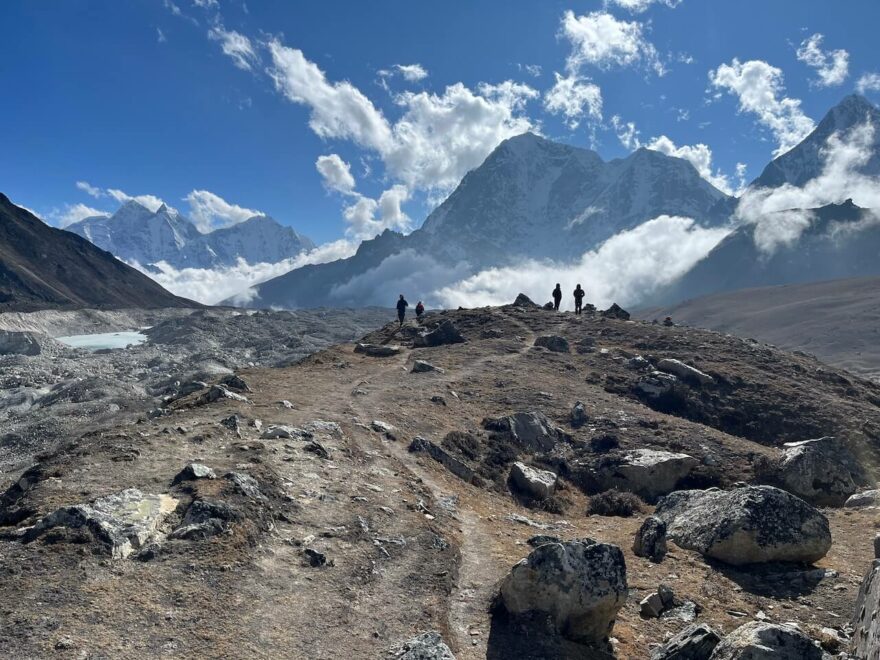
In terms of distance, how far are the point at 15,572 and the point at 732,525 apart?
13544 millimetres

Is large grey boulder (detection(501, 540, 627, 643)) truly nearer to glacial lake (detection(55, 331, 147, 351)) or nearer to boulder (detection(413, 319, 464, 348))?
boulder (detection(413, 319, 464, 348))

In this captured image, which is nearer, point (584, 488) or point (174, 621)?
point (174, 621)

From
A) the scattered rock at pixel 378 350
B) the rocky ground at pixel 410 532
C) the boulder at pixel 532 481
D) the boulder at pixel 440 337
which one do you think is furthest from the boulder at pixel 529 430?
the boulder at pixel 440 337

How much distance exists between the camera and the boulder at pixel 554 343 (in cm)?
3972

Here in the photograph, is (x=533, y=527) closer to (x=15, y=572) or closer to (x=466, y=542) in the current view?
(x=466, y=542)

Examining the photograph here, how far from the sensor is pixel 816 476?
19.1m

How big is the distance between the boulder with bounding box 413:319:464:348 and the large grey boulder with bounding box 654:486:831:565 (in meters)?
29.0

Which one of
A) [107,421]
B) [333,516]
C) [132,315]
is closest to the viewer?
[333,516]

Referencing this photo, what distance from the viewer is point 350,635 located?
870cm

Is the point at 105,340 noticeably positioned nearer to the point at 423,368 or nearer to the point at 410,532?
the point at 423,368

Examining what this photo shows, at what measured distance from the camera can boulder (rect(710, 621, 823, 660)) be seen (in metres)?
7.36

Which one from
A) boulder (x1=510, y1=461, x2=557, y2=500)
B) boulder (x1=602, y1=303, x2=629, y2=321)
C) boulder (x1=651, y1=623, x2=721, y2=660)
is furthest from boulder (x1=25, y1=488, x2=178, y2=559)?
boulder (x1=602, y1=303, x2=629, y2=321)

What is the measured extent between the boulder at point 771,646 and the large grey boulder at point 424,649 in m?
3.81

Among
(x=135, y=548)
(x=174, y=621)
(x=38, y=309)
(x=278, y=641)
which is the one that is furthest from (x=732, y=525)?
(x=38, y=309)
